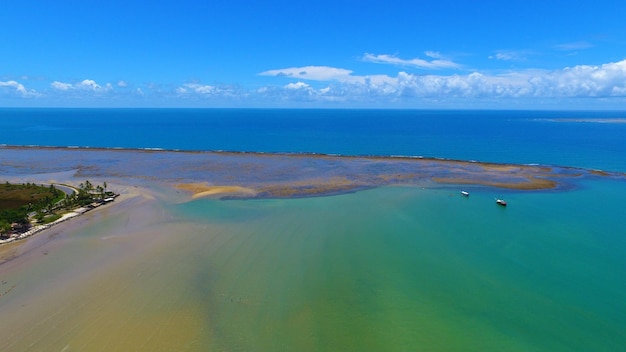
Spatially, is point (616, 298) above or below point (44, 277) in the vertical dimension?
below

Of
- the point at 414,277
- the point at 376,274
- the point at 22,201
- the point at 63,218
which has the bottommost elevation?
the point at 414,277

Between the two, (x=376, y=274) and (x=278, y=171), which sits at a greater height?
(x=278, y=171)

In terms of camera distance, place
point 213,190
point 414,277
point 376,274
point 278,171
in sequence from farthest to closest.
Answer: point 278,171 < point 213,190 < point 376,274 < point 414,277

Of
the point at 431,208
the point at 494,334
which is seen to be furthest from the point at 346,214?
the point at 494,334

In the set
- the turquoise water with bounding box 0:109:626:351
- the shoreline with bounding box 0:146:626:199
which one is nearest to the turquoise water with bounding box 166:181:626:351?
the turquoise water with bounding box 0:109:626:351

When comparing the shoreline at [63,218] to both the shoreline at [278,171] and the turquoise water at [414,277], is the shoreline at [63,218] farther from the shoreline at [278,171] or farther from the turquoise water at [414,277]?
the turquoise water at [414,277]

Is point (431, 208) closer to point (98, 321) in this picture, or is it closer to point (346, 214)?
point (346, 214)

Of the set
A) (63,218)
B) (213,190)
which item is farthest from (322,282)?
(63,218)

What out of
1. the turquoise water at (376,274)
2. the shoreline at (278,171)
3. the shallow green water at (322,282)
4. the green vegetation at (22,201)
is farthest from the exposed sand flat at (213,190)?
the green vegetation at (22,201)

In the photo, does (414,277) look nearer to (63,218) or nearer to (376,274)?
(376,274)
